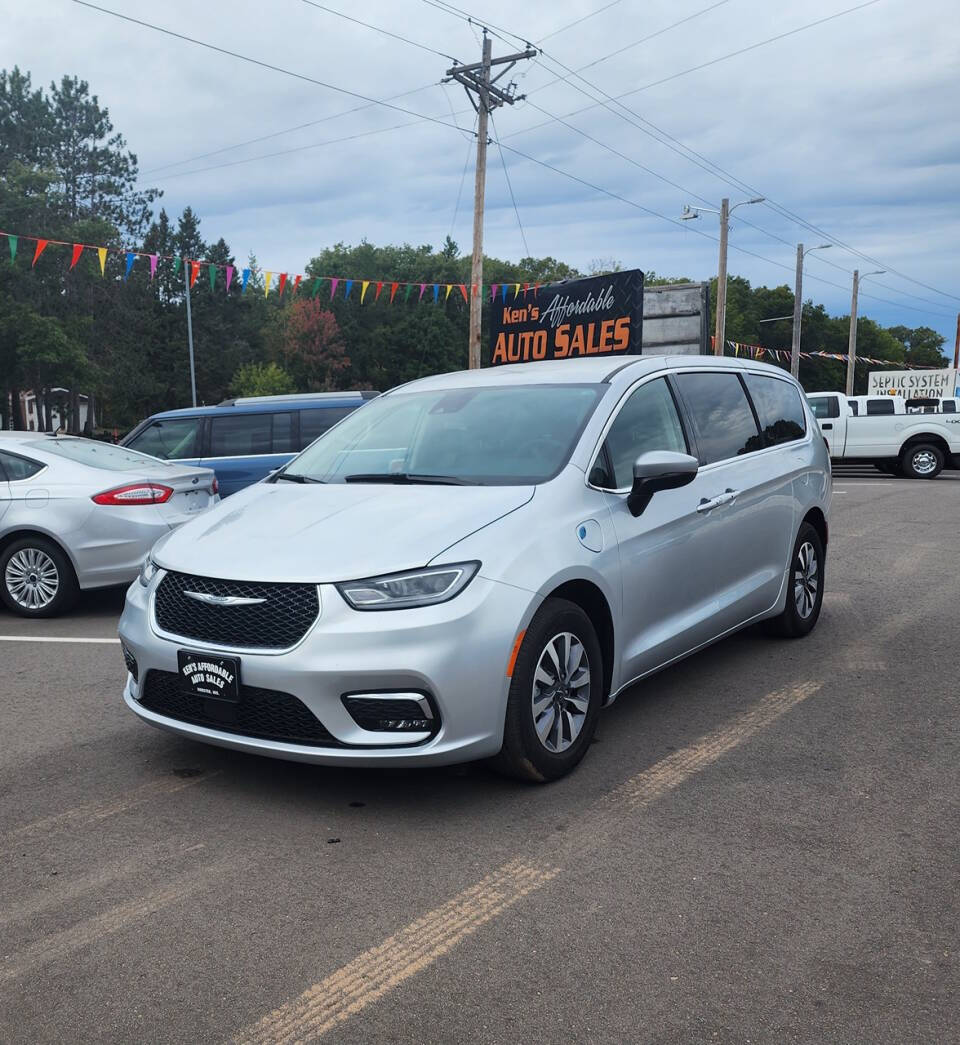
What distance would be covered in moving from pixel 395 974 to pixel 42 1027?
0.89 metres

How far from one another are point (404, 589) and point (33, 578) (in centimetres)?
523

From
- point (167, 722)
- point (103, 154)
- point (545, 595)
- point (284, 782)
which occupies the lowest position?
point (284, 782)

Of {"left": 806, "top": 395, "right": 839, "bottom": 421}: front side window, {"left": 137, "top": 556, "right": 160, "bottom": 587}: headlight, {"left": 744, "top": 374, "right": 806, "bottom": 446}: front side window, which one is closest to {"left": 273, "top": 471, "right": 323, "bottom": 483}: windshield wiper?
{"left": 137, "top": 556, "right": 160, "bottom": 587}: headlight

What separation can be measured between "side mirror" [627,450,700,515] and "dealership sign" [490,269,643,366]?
1345cm

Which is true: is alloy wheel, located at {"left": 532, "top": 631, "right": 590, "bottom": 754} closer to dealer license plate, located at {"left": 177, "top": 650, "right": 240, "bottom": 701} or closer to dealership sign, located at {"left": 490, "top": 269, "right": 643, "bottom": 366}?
dealer license plate, located at {"left": 177, "top": 650, "right": 240, "bottom": 701}

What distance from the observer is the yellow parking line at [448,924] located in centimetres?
269

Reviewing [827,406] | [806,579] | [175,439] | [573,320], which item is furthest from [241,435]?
[827,406]

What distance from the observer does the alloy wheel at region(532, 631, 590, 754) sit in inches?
163

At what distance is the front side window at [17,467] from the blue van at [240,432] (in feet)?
13.0

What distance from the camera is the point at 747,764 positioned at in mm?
4504

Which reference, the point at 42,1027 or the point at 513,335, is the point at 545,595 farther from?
the point at 513,335

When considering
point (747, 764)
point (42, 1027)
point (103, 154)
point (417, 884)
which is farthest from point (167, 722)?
point (103, 154)

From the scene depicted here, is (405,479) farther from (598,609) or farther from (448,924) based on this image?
(448,924)

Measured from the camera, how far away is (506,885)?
341 centimetres
